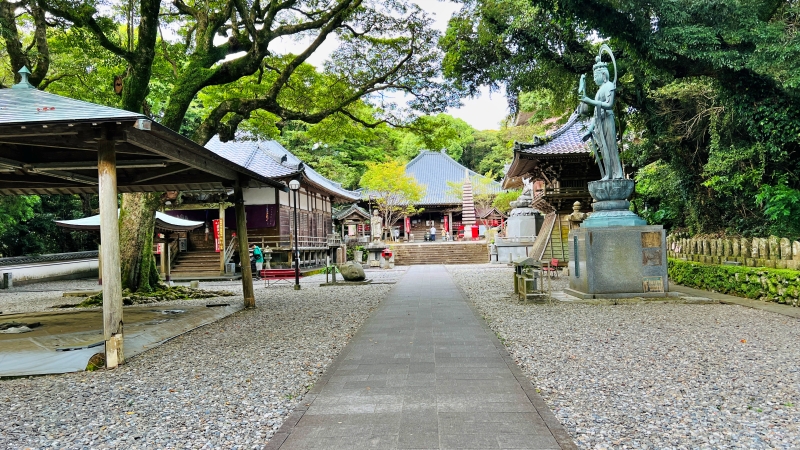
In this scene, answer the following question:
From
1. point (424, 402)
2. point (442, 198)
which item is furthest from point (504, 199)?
point (424, 402)

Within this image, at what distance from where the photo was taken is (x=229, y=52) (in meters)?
12.5

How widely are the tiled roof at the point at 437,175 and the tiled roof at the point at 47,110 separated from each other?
32.0 meters

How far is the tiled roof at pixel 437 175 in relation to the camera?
37656 mm

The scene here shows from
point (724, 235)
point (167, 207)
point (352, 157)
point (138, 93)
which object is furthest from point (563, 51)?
point (352, 157)

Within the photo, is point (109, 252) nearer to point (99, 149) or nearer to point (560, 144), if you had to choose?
point (99, 149)

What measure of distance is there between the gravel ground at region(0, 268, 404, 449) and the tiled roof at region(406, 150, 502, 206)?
3105 centimetres

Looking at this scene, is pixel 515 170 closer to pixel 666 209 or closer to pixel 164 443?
pixel 666 209

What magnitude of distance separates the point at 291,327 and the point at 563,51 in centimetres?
946

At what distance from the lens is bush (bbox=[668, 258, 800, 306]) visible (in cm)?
812

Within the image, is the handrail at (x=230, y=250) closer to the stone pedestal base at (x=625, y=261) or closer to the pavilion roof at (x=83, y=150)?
the pavilion roof at (x=83, y=150)

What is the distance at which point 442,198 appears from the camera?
3812 cm

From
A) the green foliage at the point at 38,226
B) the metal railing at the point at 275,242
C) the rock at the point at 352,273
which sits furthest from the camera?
the metal railing at the point at 275,242

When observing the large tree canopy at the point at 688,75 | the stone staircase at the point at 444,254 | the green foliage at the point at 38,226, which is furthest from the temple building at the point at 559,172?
the green foliage at the point at 38,226

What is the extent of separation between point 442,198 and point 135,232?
28.6m
